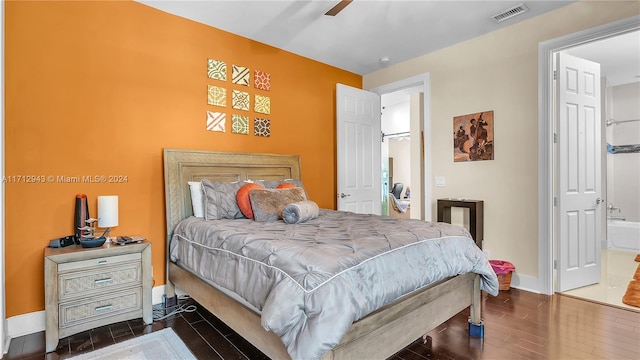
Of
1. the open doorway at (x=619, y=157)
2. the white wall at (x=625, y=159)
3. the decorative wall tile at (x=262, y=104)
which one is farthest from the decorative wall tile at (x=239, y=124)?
the white wall at (x=625, y=159)

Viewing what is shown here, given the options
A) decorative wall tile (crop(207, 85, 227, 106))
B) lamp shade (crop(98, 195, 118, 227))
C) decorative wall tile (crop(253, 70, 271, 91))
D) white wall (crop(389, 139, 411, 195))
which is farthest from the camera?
white wall (crop(389, 139, 411, 195))

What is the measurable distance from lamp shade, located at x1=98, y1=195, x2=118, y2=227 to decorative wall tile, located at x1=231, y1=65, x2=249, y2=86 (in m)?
1.76

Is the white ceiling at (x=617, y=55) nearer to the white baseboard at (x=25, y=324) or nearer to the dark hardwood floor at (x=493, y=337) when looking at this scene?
the dark hardwood floor at (x=493, y=337)

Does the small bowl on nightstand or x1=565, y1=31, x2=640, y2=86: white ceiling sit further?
x1=565, y1=31, x2=640, y2=86: white ceiling

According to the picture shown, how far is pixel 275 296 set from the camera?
1.43 m

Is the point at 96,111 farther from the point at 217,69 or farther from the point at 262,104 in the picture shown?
the point at 262,104

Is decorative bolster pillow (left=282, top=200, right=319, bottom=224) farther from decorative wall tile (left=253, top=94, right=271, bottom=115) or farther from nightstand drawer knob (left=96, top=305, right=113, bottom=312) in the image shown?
decorative wall tile (left=253, top=94, right=271, bottom=115)

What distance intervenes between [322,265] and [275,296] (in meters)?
0.25

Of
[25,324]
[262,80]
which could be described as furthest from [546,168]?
[25,324]

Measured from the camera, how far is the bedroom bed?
146cm

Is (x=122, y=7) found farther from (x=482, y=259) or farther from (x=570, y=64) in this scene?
(x=570, y=64)

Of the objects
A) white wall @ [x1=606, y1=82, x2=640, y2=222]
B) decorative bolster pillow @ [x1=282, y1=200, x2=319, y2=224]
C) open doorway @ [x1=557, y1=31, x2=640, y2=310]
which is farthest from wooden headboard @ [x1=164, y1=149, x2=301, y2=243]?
white wall @ [x1=606, y1=82, x2=640, y2=222]

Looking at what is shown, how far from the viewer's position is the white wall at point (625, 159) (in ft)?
17.2

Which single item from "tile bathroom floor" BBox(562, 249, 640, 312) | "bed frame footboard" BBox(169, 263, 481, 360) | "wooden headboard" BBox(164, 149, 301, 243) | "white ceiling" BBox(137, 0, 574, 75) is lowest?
"tile bathroom floor" BBox(562, 249, 640, 312)
